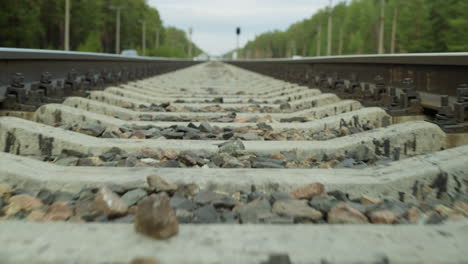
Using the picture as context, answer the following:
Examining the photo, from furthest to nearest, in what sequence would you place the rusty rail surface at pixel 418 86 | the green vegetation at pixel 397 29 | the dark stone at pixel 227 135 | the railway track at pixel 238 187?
the green vegetation at pixel 397 29 → the dark stone at pixel 227 135 → the rusty rail surface at pixel 418 86 → the railway track at pixel 238 187

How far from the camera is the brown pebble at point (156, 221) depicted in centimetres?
134

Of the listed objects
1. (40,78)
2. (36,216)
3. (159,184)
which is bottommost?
(36,216)

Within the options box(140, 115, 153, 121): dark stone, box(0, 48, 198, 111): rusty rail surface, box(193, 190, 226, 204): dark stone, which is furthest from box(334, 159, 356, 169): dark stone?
box(0, 48, 198, 111): rusty rail surface

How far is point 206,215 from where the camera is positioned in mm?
1719

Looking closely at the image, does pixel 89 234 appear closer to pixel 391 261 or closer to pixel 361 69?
pixel 391 261

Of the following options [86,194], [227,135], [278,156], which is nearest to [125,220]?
[86,194]

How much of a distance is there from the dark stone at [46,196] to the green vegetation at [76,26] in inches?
1643

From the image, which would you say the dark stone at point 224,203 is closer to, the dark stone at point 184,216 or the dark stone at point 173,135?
the dark stone at point 184,216

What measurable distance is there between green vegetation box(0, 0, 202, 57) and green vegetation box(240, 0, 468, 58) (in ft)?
100

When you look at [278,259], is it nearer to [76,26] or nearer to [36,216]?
[36,216]

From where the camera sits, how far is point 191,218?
5.61 ft

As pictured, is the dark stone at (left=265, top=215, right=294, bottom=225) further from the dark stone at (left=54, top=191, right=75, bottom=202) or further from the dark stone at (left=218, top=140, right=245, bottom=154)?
the dark stone at (left=218, top=140, right=245, bottom=154)

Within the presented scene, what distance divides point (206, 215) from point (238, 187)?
0.97ft

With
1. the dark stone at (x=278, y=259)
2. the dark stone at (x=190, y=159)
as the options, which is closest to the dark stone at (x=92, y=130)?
the dark stone at (x=190, y=159)
